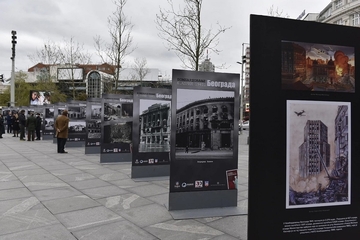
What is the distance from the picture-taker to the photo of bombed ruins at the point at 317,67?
87.4 inches

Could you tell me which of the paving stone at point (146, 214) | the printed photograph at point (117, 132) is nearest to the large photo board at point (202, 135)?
the paving stone at point (146, 214)

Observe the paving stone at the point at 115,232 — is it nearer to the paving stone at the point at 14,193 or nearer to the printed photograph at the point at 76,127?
the paving stone at the point at 14,193

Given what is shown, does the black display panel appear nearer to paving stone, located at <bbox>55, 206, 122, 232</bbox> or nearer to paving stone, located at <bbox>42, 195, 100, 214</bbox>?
paving stone, located at <bbox>55, 206, 122, 232</bbox>

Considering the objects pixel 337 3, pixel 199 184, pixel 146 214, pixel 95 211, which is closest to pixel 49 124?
pixel 95 211

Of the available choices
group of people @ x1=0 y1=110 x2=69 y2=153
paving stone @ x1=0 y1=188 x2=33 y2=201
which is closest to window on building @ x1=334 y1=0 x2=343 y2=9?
group of people @ x1=0 y1=110 x2=69 y2=153

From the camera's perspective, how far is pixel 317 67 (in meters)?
2.27

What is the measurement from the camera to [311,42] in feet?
7.45

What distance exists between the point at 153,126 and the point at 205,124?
3024 mm

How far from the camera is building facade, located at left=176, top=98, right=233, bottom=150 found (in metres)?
5.17

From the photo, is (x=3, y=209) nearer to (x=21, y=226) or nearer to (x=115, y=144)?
(x=21, y=226)

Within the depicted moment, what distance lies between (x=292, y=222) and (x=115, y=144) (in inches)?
363

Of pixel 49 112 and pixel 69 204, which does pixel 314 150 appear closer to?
pixel 69 204

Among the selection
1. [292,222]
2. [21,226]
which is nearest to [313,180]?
[292,222]

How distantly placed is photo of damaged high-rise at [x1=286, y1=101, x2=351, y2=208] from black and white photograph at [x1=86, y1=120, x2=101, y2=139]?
1185 cm
